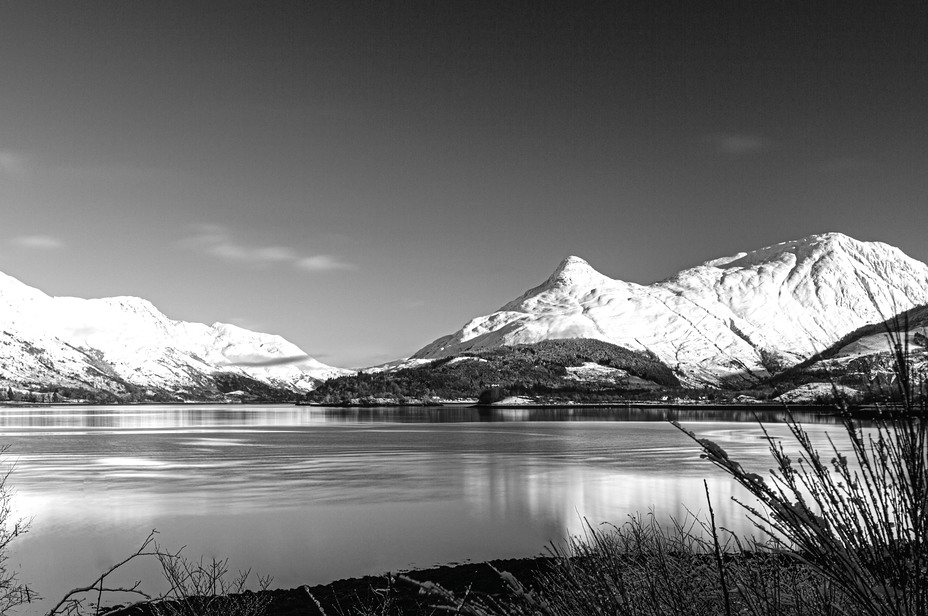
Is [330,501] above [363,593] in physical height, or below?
below

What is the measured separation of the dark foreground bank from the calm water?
1.73 meters

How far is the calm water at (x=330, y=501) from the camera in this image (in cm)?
2714

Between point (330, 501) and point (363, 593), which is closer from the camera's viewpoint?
point (363, 593)

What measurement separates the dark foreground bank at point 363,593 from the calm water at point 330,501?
173 cm

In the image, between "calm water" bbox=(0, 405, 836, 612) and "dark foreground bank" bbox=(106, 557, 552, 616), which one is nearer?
"dark foreground bank" bbox=(106, 557, 552, 616)

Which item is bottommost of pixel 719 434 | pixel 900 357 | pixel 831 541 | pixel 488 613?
pixel 719 434

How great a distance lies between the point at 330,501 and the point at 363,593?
17651mm

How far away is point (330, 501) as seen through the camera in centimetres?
3862

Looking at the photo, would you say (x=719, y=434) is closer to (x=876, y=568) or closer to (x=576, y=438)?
(x=576, y=438)

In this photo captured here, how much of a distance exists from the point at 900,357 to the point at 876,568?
1239 mm

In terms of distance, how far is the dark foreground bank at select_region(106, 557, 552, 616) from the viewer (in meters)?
18.7

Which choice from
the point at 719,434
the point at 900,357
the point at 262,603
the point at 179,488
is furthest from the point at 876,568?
the point at 719,434

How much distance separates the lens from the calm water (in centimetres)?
2714

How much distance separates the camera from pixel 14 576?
74.8 feet
